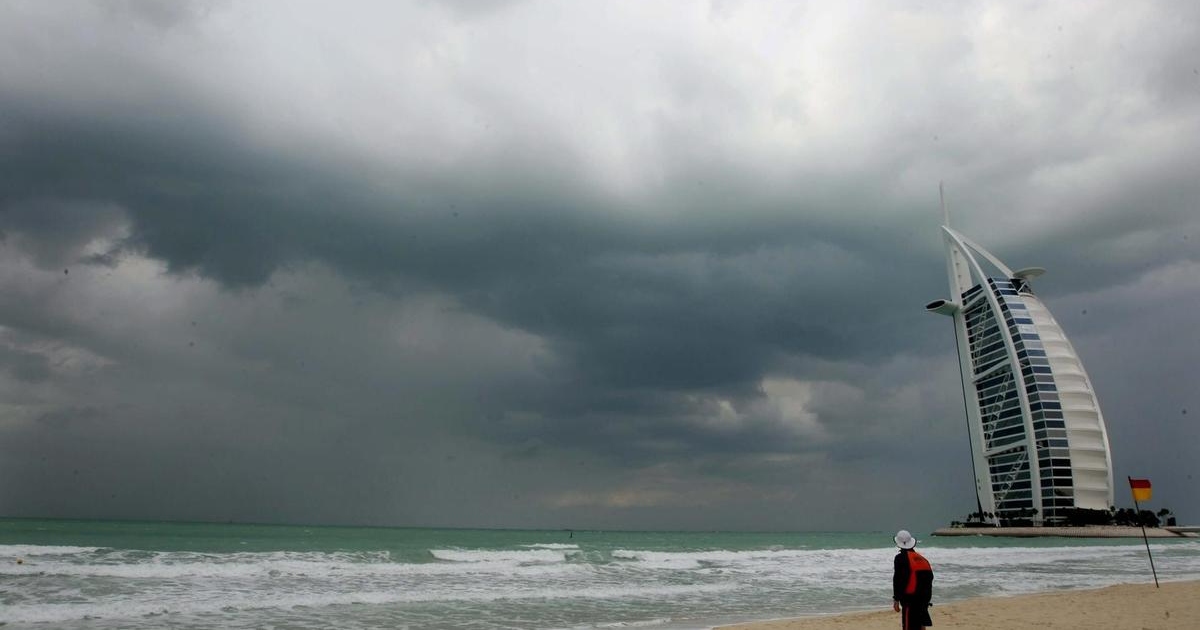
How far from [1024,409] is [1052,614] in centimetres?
8097

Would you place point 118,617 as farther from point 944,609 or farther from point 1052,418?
point 1052,418

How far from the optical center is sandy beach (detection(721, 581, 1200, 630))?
13.7m

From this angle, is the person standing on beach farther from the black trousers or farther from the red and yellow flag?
the red and yellow flag

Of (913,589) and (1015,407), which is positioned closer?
(913,589)

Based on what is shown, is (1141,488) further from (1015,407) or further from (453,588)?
(1015,407)

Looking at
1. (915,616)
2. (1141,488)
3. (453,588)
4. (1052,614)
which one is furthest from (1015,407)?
(915,616)

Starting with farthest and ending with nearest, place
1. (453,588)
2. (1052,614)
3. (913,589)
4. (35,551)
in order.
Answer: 1. (35,551)
2. (453,588)
3. (1052,614)
4. (913,589)

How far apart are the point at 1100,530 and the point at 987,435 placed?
59.6 feet

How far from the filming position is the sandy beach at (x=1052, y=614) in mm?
13664

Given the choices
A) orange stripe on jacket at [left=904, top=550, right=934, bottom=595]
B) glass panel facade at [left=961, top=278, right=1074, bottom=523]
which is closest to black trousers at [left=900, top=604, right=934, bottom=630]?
orange stripe on jacket at [left=904, top=550, right=934, bottom=595]

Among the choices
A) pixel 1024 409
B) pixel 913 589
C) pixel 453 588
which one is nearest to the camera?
pixel 913 589

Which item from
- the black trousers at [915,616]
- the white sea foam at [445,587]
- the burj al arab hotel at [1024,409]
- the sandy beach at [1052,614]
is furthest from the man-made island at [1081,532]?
the black trousers at [915,616]

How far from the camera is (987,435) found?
93750 mm

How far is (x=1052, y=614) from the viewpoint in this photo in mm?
15477
